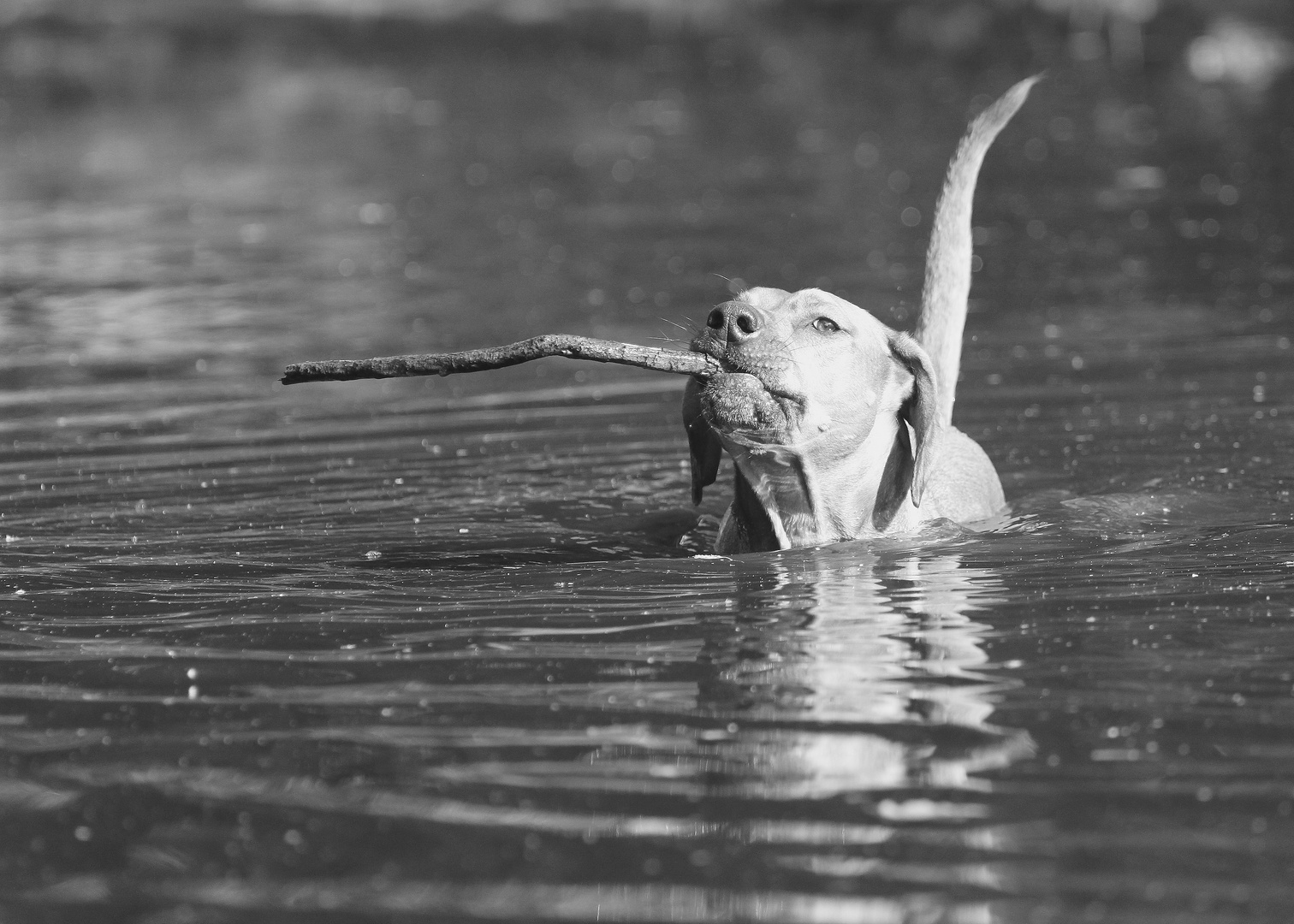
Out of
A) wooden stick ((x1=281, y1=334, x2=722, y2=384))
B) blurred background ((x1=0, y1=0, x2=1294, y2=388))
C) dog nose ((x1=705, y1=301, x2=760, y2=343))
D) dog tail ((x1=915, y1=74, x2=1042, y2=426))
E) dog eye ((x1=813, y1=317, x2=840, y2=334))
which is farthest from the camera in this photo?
blurred background ((x1=0, y1=0, x2=1294, y2=388))

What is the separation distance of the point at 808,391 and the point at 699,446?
665 millimetres

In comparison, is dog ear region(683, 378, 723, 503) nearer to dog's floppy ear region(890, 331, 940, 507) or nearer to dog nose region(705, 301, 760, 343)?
dog nose region(705, 301, 760, 343)

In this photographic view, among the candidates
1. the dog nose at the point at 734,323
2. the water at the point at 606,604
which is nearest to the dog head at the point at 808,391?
the dog nose at the point at 734,323

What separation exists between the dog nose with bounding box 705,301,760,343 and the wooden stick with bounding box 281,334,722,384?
0.16 metres

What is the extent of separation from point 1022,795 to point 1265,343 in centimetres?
721

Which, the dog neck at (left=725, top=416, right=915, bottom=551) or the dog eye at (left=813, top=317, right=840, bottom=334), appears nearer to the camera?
the dog eye at (left=813, top=317, right=840, bottom=334)

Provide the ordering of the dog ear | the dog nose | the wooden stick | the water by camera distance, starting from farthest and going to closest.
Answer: the dog ear
the dog nose
the wooden stick
the water

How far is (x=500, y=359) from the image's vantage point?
6.19 metres

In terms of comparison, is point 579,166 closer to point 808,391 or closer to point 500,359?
point 808,391

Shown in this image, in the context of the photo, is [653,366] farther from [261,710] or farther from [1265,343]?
[1265,343]

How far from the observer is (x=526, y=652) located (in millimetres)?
5590

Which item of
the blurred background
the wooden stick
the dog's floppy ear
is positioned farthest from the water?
the wooden stick

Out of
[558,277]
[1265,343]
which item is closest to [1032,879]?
[1265,343]

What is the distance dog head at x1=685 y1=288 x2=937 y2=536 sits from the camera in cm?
633
